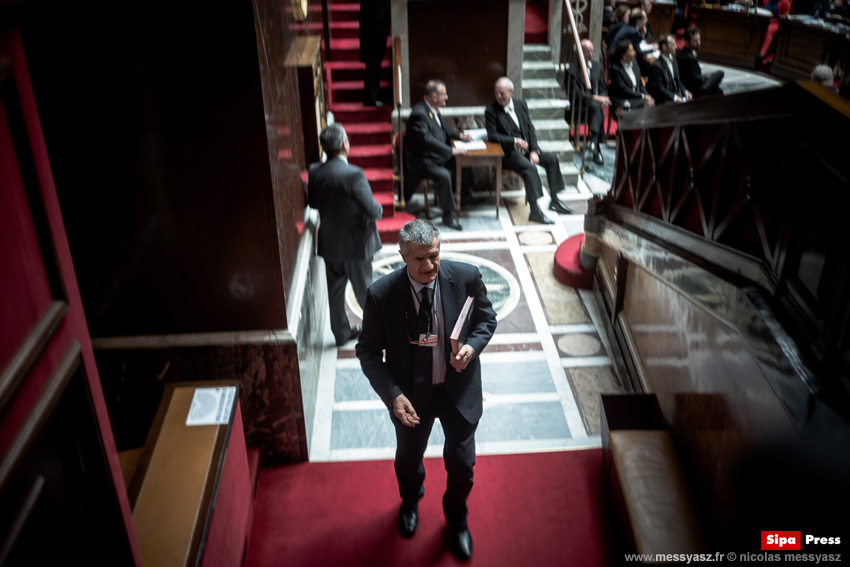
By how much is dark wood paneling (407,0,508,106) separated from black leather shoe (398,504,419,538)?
6060 mm

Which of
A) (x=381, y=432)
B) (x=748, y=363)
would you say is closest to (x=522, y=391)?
(x=381, y=432)

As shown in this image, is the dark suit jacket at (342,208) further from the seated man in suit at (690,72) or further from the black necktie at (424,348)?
the seated man in suit at (690,72)

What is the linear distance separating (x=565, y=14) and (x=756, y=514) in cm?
767

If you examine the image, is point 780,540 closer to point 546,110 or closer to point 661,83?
point 546,110

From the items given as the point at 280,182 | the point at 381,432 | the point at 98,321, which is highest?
the point at 280,182

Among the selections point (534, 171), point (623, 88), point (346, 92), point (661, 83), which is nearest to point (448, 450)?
point (534, 171)

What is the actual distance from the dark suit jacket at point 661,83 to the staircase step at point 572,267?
3704 mm

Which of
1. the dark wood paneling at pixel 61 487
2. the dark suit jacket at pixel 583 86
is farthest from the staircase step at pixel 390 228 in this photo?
the dark wood paneling at pixel 61 487

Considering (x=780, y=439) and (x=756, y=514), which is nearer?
(x=780, y=439)

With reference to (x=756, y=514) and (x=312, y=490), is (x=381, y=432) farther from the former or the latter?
(x=756, y=514)

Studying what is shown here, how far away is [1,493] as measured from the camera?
132 centimetres

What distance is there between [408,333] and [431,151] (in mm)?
4622

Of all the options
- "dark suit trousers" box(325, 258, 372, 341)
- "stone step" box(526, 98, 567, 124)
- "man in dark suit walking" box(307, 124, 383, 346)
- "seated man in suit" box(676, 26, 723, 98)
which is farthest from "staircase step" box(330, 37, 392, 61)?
"seated man in suit" box(676, 26, 723, 98)

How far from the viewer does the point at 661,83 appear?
9.19 meters
